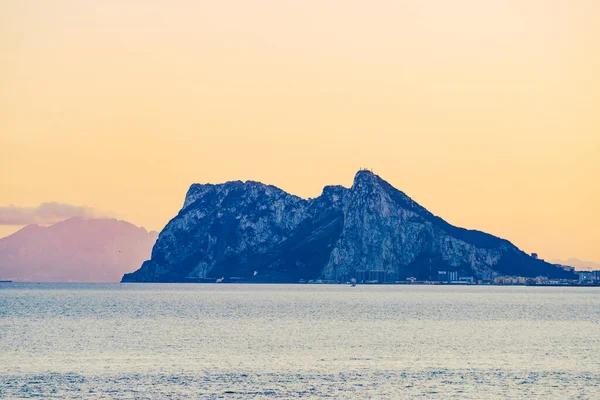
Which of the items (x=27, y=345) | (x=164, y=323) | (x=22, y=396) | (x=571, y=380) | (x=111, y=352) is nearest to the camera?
(x=22, y=396)

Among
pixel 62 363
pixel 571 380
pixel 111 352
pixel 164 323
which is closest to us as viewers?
pixel 571 380

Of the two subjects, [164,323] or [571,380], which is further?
[164,323]

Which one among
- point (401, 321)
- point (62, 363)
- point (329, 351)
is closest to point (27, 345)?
point (62, 363)

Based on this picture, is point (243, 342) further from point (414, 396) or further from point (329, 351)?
point (414, 396)

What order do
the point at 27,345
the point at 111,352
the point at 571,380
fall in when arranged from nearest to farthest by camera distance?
1. the point at 571,380
2. the point at 111,352
3. the point at 27,345

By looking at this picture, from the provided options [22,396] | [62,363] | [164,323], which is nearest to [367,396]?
[22,396]

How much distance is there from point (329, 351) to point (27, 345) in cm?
4187

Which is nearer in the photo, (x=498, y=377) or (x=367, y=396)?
(x=367, y=396)

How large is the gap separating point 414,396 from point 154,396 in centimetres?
2314

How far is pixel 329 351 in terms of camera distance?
394 ft

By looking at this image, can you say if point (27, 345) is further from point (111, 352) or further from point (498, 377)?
point (498, 377)

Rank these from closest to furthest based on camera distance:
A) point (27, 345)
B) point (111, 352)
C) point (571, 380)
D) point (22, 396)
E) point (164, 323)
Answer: point (22, 396) → point (571, 380) → point (111, 352) → point (27, 345) → point (164, 323)

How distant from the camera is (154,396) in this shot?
270 feet

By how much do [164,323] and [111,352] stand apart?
61.3 meters
